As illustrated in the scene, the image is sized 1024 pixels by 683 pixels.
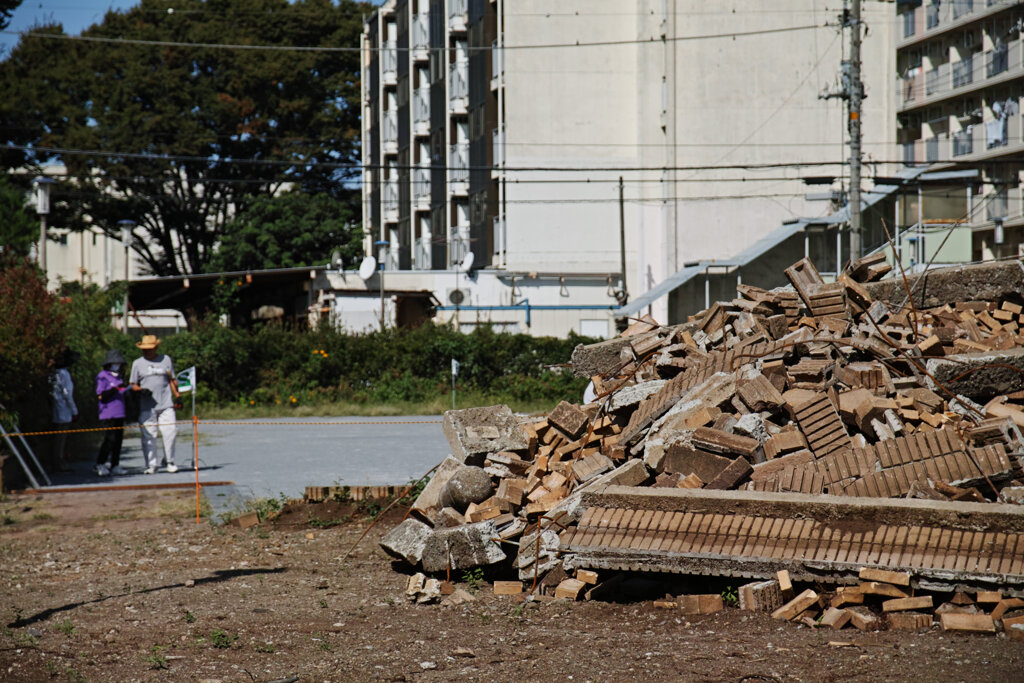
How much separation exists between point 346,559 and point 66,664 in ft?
10.7

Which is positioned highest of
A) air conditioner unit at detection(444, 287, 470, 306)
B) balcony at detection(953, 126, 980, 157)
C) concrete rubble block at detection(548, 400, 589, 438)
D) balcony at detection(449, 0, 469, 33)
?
balcony at detection(449, 0, 469, 33)

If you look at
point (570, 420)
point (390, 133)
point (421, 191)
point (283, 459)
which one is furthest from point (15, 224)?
point (390, 133)

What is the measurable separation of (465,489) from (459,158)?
35.8 meters

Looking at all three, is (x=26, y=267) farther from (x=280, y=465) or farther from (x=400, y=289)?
(x=400, y=289)

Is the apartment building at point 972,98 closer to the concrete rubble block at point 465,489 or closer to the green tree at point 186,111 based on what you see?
Result: the green tree at point 186,111

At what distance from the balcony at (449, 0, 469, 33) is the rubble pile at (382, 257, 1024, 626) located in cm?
3382

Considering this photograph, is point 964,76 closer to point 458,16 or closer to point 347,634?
point 458,16

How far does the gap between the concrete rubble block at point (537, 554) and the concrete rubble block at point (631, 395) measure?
1.99m

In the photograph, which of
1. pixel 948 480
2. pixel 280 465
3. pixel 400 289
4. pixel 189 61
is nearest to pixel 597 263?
pixel 400 289

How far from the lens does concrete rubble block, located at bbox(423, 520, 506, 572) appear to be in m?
7.93

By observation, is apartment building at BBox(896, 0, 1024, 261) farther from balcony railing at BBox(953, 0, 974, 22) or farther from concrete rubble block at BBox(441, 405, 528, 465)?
concrete rubble block at BBox(441, 405, 528, 465)

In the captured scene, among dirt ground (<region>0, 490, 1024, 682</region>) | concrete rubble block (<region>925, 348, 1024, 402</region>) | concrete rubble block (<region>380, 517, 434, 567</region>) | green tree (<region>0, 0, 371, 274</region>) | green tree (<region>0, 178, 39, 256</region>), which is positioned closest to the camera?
dirt ground (<region>0, 490, 1024, 682</region>)

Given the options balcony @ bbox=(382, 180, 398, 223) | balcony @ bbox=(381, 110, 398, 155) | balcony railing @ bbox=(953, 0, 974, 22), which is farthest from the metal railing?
balcony railing @ bbox=(953, 0, 974, 22)

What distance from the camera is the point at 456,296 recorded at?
36.0 metres
